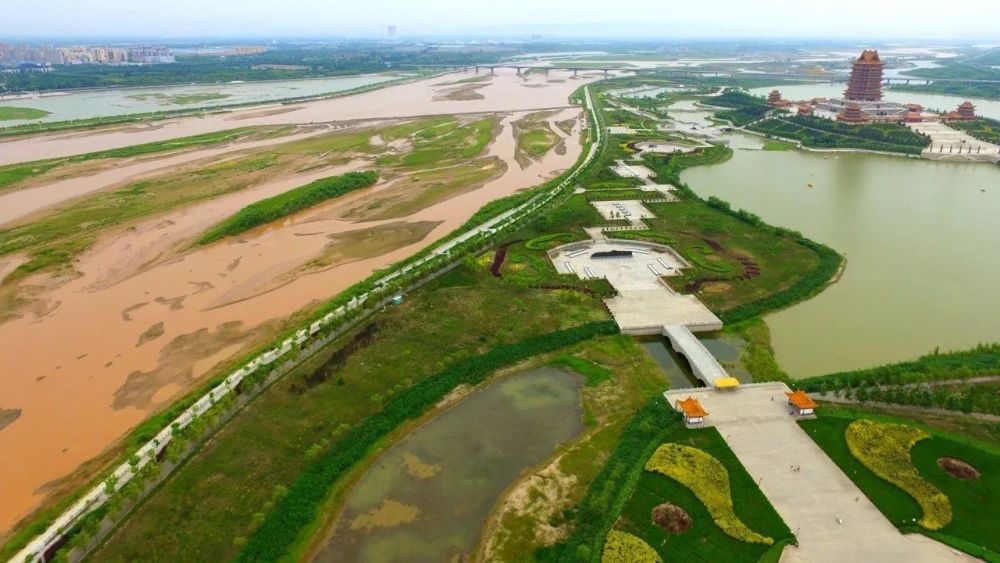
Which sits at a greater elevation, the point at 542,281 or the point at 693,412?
the point at 542,281

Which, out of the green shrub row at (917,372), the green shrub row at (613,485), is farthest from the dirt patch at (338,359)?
the green shrub row at (917,372)

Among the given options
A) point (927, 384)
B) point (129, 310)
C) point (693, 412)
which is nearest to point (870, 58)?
point (927, 384)

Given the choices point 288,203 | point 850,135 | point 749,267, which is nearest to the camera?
point 749,267

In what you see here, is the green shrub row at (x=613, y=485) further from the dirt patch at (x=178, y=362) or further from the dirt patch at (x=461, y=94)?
the dirt patch at (x=461, y=94)

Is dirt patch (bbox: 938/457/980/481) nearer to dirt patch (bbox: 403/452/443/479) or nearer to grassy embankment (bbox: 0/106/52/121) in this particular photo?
dirt patch (bbox: 403/452/443/479)

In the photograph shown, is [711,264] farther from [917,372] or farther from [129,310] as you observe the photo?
[129,310]

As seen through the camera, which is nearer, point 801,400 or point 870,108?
point 801,400
